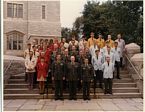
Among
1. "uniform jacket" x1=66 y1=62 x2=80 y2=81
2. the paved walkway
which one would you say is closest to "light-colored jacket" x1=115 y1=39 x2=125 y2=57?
"uniform jacket" x1=66 y1=62 x2=80 y2=81

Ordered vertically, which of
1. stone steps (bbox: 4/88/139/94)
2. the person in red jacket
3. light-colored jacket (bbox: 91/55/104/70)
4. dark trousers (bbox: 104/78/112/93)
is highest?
light-colored jacket (bbox: 91/55/104/70)

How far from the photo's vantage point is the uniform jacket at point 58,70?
249 inches

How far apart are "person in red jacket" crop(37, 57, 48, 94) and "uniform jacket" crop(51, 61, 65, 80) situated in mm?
191

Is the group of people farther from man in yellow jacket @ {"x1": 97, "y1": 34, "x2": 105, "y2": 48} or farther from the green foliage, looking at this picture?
the green foliage

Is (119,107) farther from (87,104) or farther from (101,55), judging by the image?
(101,55)

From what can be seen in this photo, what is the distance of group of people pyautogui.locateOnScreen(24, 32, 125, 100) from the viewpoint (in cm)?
633

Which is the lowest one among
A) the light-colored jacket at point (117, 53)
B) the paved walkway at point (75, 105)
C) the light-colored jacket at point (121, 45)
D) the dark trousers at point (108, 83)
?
the paved walkway at point (75, 105)

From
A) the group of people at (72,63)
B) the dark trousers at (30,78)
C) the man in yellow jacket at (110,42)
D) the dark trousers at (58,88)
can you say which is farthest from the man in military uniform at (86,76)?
the dark trousers at (30,78)

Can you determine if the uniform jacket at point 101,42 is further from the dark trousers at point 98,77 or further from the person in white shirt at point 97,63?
the dark trousers at point 98,77

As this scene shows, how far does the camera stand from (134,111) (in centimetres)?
497

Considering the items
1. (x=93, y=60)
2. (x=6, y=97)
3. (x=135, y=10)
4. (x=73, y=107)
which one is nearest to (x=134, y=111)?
(x=73, y=107)

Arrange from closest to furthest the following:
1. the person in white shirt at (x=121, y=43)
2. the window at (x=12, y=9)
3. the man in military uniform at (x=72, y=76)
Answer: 1. the window at (x=12, y=9)
2. the person in white shirt at (x=121, y=43)
3. the man in military uniform at (x=72, y=76)

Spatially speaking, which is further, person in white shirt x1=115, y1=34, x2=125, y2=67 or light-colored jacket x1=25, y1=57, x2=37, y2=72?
light-colored jacket x1=25, y1=57, x2=37, y2=72

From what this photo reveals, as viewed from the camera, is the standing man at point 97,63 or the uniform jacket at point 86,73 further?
the standing man at point 97,63
